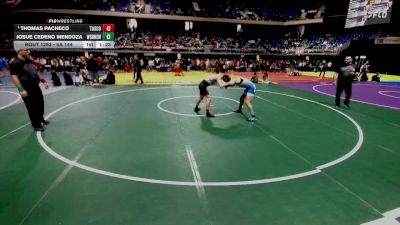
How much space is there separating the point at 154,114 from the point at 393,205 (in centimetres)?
704

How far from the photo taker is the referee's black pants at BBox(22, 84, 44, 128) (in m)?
7.12

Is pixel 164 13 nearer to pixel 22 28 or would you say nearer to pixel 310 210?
pixel 22 28

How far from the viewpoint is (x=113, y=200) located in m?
4.00
